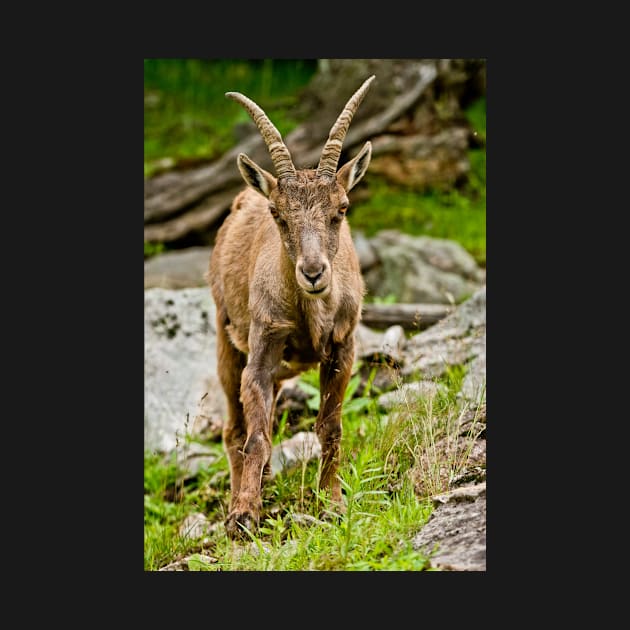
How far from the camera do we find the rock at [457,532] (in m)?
7.83

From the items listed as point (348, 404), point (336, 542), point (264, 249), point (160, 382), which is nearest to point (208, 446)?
point (160, 382)

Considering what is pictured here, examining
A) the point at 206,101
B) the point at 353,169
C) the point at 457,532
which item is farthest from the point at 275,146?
the point at 206,101

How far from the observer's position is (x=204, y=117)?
19.4 m

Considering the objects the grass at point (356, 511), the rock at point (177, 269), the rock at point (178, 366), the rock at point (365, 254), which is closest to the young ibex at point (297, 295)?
the grass at point (356, 511)

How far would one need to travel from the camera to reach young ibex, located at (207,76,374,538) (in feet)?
28.7

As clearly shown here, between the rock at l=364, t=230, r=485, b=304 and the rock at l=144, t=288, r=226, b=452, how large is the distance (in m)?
3.59

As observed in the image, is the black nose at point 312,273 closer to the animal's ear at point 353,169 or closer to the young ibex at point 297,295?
the young ibex at point 297,295

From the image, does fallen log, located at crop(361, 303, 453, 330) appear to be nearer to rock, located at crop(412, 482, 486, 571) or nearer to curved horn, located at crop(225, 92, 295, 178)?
curved horn, located at crop(225, 92, 295, 178)

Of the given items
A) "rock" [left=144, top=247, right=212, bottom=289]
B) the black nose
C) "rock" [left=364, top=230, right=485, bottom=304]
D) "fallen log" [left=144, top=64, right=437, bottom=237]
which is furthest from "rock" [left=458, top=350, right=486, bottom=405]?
"fallen log" [left=144, top=64, right=437, bottom=237]

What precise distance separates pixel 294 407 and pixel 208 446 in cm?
137

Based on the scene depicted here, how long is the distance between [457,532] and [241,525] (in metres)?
2.03

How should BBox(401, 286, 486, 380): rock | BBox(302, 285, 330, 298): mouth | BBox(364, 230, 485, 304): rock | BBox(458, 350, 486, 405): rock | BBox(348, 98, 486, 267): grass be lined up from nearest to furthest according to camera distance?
BBox(302, 285, 330, 298): mouth → BBox(458, 350, 486, 405): rock → BBox(401, 286, 486, 380): rock → BBox(364, 230, 485, 304): rock → BBox(348, 98, 486, 267): grass

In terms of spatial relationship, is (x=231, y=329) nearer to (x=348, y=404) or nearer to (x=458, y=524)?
(x=348, y=404)

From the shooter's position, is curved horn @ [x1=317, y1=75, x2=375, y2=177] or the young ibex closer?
the young ibex
